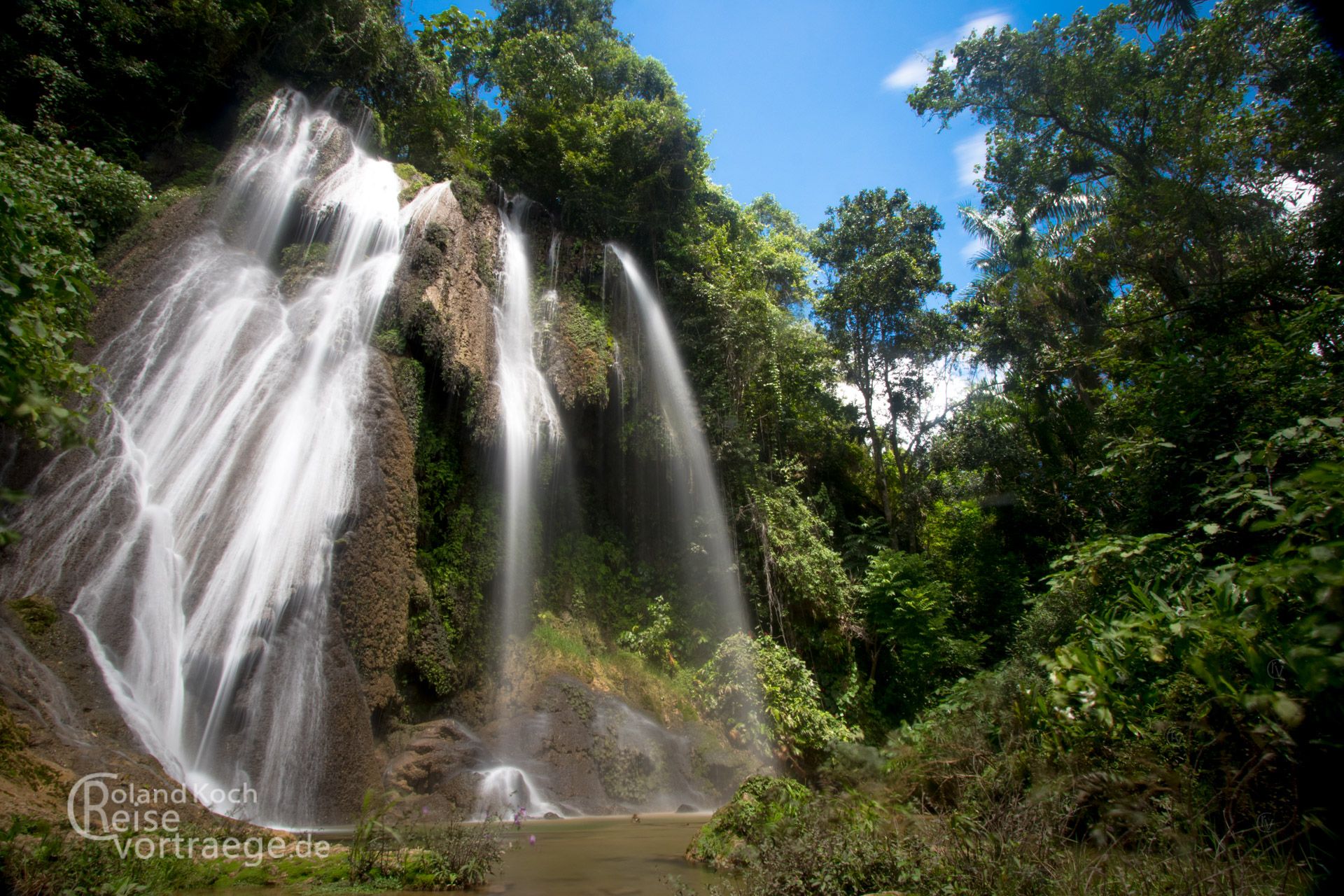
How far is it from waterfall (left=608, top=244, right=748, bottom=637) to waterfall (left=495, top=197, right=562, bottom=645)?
3.11m

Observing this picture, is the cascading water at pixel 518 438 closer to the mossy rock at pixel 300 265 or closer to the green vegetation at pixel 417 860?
the mossy rock at pixel 300 265

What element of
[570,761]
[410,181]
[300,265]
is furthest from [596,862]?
[410,181]

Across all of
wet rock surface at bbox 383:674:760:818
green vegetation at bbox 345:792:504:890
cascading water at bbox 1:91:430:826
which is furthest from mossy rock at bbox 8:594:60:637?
green vegetation at bbox 345:792:504:890

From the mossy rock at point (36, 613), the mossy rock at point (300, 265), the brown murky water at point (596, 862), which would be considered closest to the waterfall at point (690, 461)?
the brown murky water at point (596, 862)

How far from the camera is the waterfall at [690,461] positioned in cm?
1438

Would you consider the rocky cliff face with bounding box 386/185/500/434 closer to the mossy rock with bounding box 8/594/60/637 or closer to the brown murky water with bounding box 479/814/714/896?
the mossy rock with bounding box 8/594/60/637

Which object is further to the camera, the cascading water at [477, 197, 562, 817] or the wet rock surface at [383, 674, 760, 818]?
the cascading water at [477, 197, 562, 817]

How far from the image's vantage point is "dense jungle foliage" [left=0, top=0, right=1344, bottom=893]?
3.09 m

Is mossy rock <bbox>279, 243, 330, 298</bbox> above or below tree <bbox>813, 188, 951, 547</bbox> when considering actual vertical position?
below

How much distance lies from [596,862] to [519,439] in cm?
875

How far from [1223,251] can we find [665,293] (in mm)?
12348

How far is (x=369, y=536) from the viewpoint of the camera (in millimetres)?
9102

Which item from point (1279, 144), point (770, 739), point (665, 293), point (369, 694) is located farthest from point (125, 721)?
point (1279, 144)

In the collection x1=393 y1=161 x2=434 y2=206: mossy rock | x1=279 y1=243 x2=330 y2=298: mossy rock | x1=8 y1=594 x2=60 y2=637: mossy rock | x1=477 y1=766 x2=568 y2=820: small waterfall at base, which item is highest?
x1=393 y1=161 x2=434 y2=206: mossy rock
